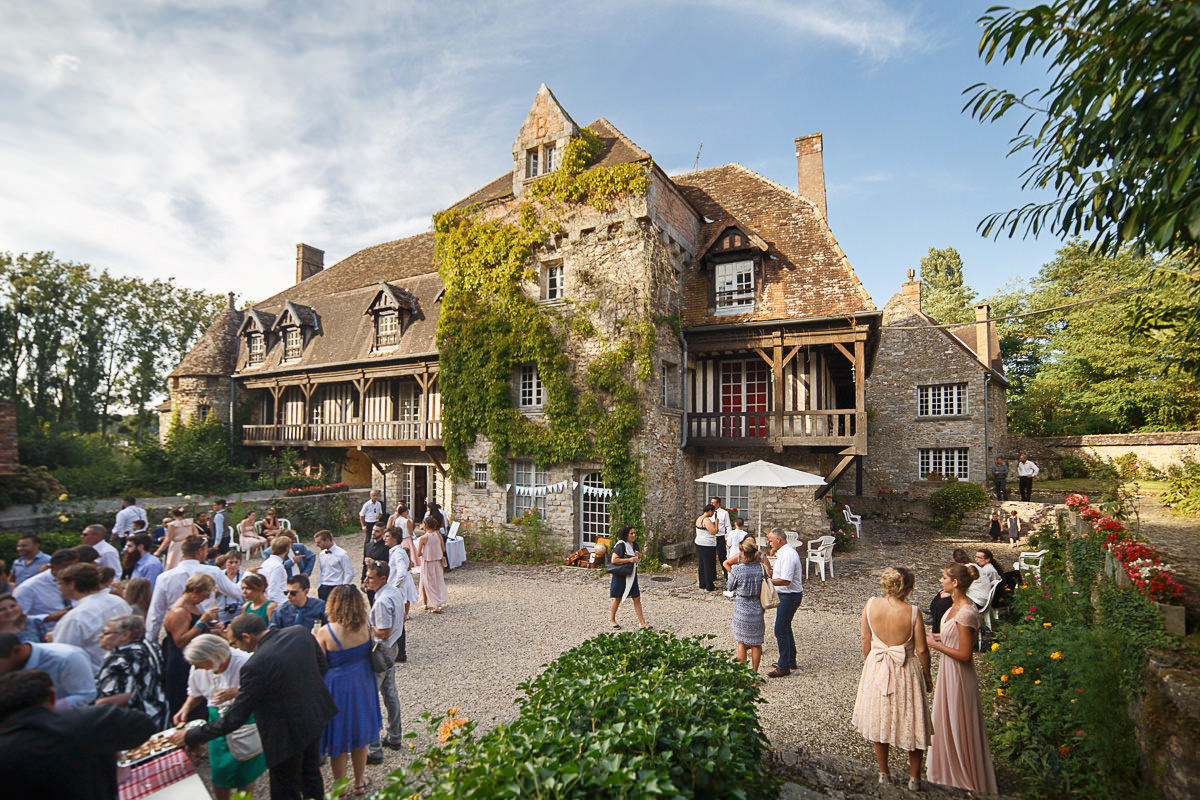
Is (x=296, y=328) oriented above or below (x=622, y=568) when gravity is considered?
above

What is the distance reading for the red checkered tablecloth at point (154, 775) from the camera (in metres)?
3.40

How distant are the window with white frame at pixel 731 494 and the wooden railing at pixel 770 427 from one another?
35.1 inches

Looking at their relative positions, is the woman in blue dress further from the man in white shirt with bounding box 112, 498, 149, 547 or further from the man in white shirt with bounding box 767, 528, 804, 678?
the man in white shirt with bounding box 112, 498, 149, 547

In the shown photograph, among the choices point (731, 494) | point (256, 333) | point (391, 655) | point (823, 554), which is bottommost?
point (823, 554)

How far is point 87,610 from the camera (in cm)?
460

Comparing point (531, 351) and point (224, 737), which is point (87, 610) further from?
point (531, 351)

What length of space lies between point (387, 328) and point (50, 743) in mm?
17577

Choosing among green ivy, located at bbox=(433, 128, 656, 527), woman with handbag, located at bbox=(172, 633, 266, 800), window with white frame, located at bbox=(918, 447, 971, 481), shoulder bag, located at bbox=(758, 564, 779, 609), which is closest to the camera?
woman with handbag, located at bbox=(172, 633, 266, 800)

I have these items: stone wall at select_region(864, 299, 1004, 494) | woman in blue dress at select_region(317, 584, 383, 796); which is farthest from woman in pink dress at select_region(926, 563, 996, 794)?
Answer: stone wall at select_region(864, 299, 1004, 494)

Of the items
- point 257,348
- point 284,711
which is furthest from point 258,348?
point 284,711

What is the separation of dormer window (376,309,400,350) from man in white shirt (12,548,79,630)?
13.6 m

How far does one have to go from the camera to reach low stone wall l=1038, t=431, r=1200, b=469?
706 inches

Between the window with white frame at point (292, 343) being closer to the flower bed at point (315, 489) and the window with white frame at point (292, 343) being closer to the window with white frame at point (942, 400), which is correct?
the flower bed at point (315, 489)

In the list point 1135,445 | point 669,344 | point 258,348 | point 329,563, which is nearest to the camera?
point 329,563
